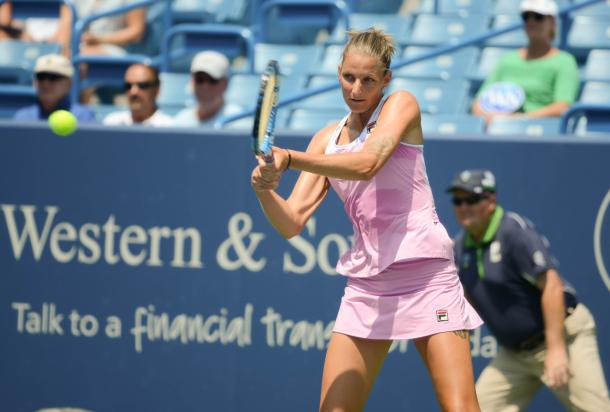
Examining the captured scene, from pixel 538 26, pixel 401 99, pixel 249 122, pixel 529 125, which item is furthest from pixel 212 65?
pixel 401 99

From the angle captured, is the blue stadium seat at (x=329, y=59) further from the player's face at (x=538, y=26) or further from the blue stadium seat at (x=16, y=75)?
the blue stadium seat at (x=16, y=75)

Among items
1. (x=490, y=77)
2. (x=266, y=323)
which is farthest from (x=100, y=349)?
(x=490, y=77)

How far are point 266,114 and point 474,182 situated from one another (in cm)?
210

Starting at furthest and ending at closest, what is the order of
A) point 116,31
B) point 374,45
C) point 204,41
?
point 116,31, point 204,41, point 374,45

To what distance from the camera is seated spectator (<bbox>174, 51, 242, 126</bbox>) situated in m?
7.23

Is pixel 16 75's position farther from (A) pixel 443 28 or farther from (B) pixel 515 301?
(B) pixel 515 301

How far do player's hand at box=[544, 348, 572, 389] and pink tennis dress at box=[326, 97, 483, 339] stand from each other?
1.09 meters

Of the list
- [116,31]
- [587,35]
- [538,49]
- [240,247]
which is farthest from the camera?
[116,31]

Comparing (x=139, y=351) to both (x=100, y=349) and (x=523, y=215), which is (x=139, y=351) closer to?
(x=100, y=349)

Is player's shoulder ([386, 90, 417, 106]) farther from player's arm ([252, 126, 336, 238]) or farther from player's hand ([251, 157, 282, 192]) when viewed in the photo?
player's hand ([251, 157, 282, 192])

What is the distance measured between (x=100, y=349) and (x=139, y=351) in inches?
8.9

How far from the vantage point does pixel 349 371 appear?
4230 mm

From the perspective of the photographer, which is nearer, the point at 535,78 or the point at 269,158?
the point at 269,158

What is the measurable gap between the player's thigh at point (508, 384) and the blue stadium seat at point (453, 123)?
176cm
